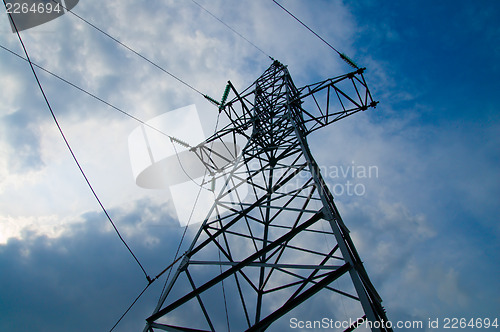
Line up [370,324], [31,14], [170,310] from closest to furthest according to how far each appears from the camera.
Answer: [370,324], [170,310], [31,14]

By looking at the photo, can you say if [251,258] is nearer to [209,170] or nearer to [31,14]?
[209,170]

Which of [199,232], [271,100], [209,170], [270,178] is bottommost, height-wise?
[199,232]

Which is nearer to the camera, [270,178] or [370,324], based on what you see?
[370,324]

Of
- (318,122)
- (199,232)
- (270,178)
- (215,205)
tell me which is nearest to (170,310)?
(199,232)

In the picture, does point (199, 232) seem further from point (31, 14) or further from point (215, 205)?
point (31, 14)

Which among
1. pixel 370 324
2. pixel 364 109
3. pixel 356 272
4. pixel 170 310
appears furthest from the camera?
pixel 364 109

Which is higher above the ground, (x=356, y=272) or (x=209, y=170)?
(x=209, y=170)

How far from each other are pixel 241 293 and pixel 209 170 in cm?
420

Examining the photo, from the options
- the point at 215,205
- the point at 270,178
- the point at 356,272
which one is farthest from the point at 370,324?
the point at 270,178

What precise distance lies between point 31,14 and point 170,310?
6.74 m

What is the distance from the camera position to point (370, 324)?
8.44 ft

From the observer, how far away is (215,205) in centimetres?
552

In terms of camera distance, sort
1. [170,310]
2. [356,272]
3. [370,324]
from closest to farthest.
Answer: [370,324]
[356,272]
[170,310]

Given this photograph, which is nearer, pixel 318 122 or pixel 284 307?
pixel 284 307
